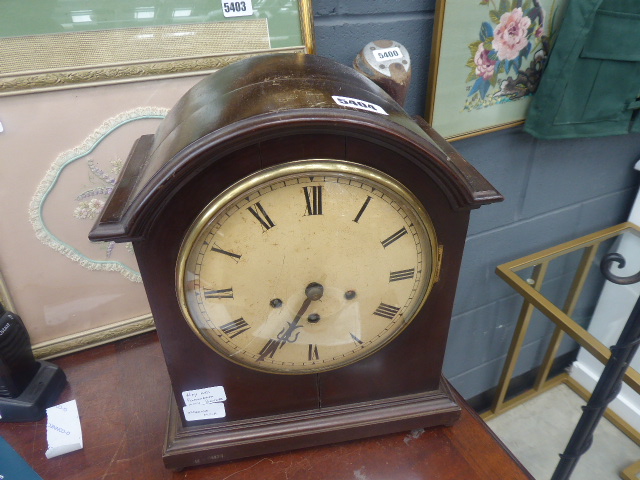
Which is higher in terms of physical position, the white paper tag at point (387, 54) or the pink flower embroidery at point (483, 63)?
the white paper tag at point (387, 54)

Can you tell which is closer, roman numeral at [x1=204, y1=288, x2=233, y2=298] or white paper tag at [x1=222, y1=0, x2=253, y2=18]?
roman numeral at [x1=204, y1=288, x2=233, y2=298]

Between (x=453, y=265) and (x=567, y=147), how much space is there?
0.86 metres

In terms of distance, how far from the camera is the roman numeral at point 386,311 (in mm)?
603

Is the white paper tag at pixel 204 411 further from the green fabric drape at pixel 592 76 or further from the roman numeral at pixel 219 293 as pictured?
the green fabric drape at pixel 592 76

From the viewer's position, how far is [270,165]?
48cm

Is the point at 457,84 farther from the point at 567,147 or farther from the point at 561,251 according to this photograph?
the point at 561,251

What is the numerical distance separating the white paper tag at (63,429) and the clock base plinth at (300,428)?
144 millimetres

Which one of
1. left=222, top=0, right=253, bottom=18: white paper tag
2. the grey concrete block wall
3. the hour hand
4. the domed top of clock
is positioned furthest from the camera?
the grey concrete block wall

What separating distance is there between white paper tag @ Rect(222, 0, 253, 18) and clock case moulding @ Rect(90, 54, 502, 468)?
15 centimetres

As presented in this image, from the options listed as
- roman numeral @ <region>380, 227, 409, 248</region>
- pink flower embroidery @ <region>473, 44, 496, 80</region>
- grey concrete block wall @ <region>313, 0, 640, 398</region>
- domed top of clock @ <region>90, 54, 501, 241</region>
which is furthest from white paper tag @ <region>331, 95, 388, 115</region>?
pink flower embroidery @ <region>473, 44, 496, 80</region>

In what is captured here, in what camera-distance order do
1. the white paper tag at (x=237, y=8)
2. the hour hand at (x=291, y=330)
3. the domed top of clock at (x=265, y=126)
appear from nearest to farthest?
the domed top of clock at (x=265, y=126) → the hour hand at (x=291, y=330) → the white paper tag at (x=237, y=8)

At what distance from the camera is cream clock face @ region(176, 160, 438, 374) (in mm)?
494

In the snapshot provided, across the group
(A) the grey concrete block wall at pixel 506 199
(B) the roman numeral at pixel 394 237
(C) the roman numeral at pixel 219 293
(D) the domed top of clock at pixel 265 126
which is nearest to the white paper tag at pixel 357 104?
(D) the domed top of clock at pixel 265 126

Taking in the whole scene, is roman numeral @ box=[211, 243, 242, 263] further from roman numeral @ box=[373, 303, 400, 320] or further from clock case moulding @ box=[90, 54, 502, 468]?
roman numeral @ box=[373, 303, 400, 320]
